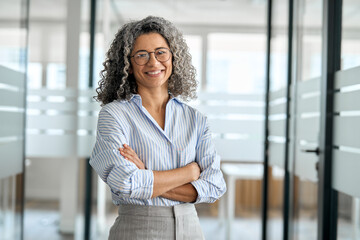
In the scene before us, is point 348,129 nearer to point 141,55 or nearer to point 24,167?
point 141,55

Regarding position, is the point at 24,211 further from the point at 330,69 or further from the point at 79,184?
the point at 330,69

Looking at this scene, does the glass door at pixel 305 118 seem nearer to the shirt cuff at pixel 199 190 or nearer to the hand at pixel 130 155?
the shirt cuff at pixel 199 190

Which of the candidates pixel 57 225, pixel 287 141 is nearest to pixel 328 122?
pixel 287 141

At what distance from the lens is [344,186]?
1.98m

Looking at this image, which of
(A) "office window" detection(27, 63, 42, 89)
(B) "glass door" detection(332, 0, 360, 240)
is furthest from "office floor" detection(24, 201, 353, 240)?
(B) "glass door" detection(332, 0, 360, 240)

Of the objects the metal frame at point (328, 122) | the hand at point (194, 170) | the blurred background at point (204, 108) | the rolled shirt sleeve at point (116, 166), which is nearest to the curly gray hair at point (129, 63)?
the rolled shirt sleeve at point (116, 166)

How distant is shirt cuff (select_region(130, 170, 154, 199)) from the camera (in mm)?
1217

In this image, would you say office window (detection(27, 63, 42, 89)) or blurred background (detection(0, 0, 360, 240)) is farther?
office window (detection(27, 63, 42, 89))

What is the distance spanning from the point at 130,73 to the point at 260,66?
6.33 ft

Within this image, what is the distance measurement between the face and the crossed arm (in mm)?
218

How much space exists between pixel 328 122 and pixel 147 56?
121cm

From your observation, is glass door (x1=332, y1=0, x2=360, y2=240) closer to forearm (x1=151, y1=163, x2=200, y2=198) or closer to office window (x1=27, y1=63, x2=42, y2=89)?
forearm (x1=151, y1=163, x2=200, y2=198)

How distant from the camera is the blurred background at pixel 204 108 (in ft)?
9.16

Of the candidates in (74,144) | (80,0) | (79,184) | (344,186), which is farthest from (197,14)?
(344,186)
